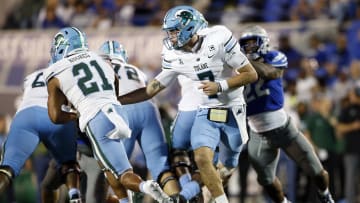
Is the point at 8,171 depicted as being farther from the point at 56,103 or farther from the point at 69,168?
the point at 56,103

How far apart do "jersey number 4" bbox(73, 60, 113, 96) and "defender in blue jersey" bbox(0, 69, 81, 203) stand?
111cm

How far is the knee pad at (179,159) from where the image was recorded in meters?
9.73

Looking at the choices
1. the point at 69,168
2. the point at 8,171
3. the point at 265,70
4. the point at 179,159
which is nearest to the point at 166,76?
the point at 179,159

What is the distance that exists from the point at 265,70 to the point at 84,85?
6.82 ft

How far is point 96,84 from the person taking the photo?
28.8 feet

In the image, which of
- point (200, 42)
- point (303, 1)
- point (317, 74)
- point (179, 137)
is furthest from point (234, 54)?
point (303, 1)

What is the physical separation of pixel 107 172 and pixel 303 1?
27.9ft

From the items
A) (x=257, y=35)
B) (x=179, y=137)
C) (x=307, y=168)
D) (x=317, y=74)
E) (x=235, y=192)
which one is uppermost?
(x=257, y=35)

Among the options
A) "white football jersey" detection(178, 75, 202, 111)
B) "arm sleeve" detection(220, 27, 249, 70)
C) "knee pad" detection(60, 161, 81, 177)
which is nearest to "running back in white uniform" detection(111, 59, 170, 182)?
"white football jersey" detection(178, 75, 202, 111)

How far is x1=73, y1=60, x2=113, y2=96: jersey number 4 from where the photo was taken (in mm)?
8734

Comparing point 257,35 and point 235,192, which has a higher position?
point 257,35

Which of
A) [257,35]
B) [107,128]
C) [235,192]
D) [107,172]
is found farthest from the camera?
[235,192]

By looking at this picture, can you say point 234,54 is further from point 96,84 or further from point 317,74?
point 317,74

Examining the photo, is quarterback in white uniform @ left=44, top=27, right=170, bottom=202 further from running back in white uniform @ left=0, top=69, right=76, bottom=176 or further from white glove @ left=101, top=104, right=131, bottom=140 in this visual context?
running back in white uniform @ left=0, top=69, right=76, bottom=176
